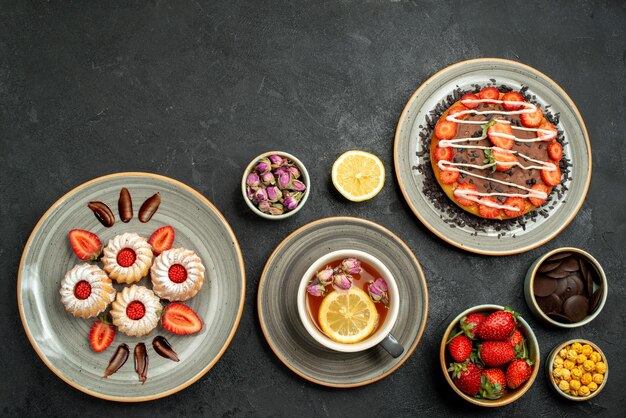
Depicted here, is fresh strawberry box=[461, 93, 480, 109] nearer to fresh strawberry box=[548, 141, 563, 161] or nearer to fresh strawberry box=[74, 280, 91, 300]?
fresh strawberry box=[548, 141, 563, 161]

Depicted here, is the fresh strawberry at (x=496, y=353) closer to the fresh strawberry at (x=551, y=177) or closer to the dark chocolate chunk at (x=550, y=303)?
the dark chocolate chunk at (x=550, y=303)

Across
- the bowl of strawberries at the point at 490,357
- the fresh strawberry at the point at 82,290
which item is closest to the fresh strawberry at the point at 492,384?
the bowl of strawberries at the point at 490,357

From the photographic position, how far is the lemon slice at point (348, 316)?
2.56m

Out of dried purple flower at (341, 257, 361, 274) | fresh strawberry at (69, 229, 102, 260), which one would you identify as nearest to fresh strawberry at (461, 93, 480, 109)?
dried purple flower at (341, 257, 361, 274)

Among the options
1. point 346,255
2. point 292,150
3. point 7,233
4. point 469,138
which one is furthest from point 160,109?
point 469,138

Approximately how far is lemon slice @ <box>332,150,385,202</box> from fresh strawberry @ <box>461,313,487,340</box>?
27.0 inches

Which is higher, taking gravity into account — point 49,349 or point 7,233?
point 7,233

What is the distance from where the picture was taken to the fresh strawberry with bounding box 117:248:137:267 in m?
2.55

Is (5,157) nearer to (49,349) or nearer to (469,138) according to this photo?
(49,349)

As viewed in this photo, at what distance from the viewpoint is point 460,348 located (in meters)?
2.66

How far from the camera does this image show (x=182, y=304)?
8.53 feet

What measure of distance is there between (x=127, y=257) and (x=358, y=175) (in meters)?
1.04

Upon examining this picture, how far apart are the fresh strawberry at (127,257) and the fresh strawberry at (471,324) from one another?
1435 millimetres

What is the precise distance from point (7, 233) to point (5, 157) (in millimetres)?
343
